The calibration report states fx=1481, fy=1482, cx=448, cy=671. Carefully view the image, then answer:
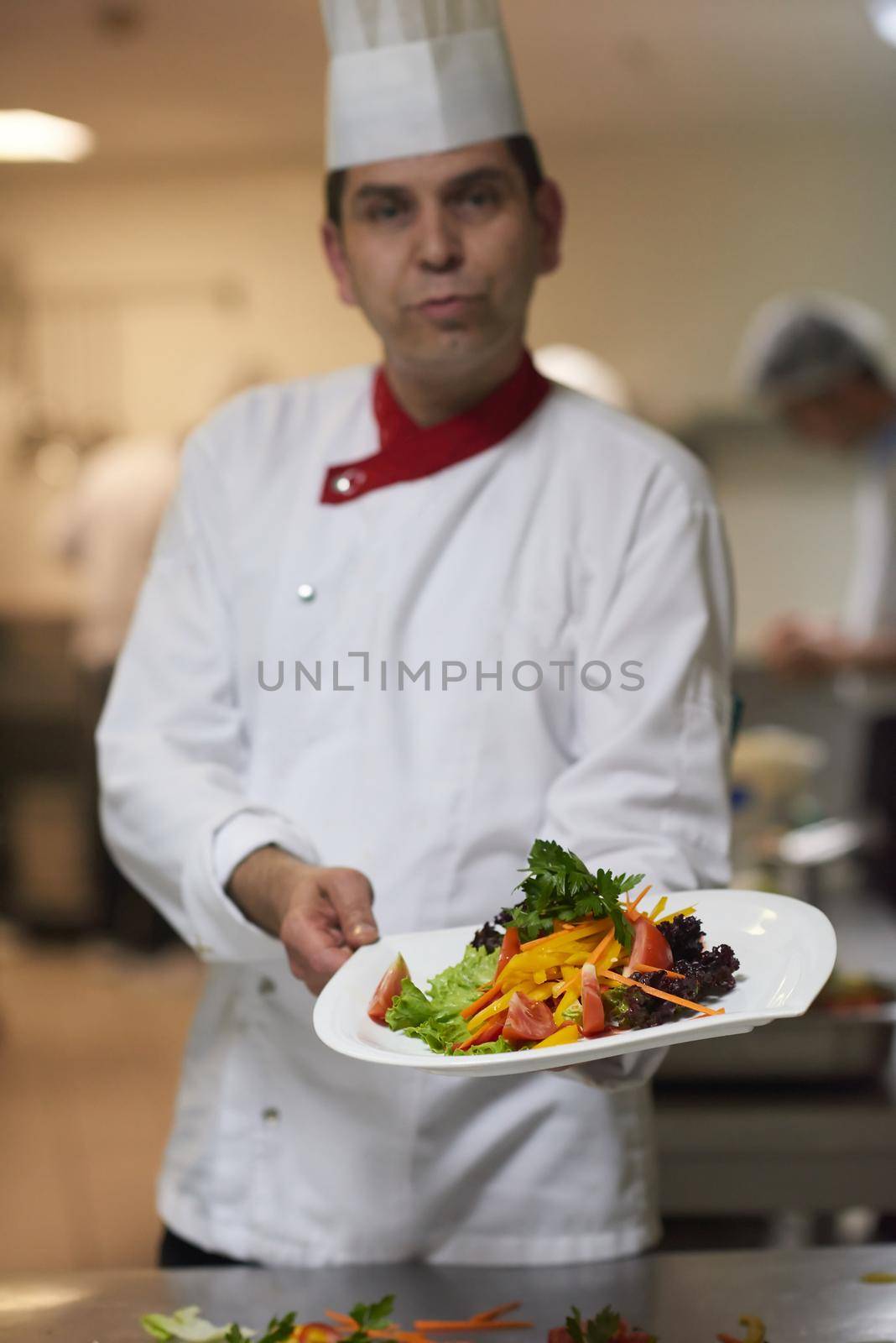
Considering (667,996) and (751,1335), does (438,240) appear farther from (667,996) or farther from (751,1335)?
(751,1335)

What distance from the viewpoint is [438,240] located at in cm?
119

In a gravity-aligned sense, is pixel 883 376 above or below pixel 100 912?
above

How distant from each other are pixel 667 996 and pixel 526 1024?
0.09 metres

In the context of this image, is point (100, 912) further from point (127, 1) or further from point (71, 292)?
point (127, 1)

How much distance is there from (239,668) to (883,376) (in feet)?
7.48

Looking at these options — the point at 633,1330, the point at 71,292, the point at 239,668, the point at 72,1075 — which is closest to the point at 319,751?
the point at 239,668

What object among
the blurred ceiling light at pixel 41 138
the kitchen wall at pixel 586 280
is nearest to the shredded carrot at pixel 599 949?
the blurred ceiling light at pixel 41 138

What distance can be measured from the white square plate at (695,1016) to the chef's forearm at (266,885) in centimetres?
11

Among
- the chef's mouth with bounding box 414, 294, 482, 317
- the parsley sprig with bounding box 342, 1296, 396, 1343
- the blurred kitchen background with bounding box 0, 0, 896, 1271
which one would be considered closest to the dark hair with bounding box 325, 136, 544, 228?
the chef's mouth with bounding box 414, 294, 482, 317

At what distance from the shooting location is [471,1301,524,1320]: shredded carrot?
1.08 m

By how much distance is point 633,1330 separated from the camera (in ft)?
3.41

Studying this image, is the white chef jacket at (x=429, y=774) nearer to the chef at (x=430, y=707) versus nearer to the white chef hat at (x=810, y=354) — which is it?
the chef at (x=430, y=707)

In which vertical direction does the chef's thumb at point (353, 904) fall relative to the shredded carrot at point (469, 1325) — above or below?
above

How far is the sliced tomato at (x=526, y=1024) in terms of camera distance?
91 cm
